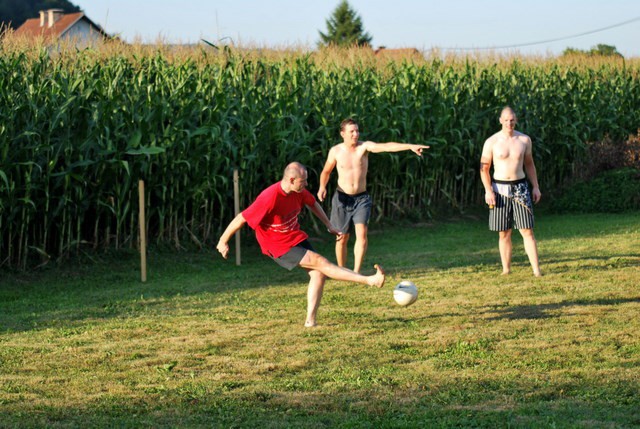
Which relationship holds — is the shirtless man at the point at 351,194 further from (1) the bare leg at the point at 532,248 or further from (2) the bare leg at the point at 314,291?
(2) the bare leg at the point at 314,291

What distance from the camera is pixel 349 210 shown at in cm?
1138

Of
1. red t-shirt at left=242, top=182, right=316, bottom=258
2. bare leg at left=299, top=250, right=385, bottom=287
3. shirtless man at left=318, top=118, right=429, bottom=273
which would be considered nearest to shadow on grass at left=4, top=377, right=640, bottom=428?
bare leg at left=299, top=250, right=385, bottom=287

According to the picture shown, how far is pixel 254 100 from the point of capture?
587 inches

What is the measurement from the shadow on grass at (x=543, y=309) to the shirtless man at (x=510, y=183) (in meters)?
1.77

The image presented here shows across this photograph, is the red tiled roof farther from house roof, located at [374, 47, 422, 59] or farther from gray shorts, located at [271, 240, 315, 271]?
gray shorts, located at [271, 240, 315, 271]

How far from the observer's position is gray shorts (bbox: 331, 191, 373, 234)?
11.3 meters

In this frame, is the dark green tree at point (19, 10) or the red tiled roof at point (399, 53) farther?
the dark green tree at point (19, 10)

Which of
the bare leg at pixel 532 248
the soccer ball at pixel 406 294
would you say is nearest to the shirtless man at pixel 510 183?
the bare leg at pixel 532 248

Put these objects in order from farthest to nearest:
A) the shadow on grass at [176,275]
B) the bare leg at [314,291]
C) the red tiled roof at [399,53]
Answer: the red tiled roof at [399,53], the shadow on grass at [176,275], the bare leg at [314,291]

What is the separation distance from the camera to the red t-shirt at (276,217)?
8.10 m

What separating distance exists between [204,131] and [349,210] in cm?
303

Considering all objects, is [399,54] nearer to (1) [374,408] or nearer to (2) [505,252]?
(2) [505,252]

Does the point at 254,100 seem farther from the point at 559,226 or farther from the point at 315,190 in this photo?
the point at 559,226

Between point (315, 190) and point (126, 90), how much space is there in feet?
12.7
